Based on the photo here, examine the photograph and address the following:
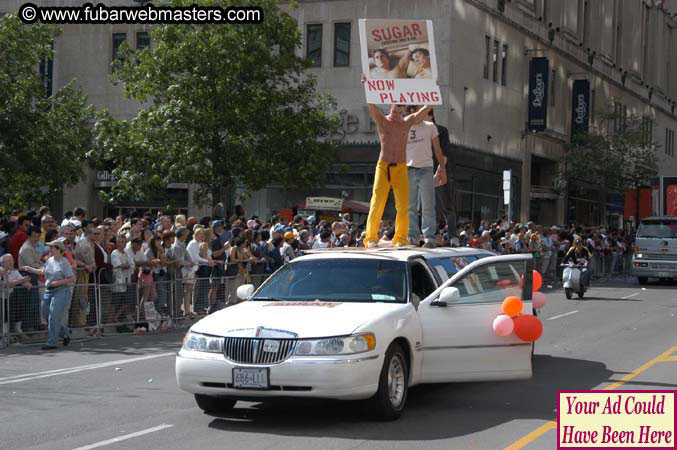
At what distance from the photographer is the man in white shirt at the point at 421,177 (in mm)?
13742

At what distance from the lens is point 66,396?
11547 mm

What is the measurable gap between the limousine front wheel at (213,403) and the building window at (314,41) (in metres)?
31.8

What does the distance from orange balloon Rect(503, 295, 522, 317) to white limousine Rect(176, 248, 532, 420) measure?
89 millimetres

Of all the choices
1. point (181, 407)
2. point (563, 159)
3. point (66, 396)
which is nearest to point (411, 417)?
point (181, 407)

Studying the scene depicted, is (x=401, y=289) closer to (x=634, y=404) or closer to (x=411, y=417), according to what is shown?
(x=411, y=417)

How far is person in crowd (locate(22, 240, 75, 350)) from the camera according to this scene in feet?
51.9

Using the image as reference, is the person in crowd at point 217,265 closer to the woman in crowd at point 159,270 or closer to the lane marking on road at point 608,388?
the woman in crowd at point 159,270

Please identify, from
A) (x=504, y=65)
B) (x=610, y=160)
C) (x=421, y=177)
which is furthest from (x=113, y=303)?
(x=610, y=160)

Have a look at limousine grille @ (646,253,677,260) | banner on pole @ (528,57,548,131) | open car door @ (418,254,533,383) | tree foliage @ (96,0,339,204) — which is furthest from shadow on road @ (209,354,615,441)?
banner on pole @ (528,57,548,131)

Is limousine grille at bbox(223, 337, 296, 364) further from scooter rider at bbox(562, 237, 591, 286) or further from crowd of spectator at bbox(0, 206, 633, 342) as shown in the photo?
scooter rider at bbox(562, 237, 591, 286)

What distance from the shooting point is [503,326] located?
1072 cm

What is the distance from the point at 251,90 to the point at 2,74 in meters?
6.73

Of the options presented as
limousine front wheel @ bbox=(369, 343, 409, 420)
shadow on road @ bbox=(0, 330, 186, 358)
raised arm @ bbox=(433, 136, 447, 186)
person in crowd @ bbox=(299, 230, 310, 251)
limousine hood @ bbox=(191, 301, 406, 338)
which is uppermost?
raised arm @ bbox=(433, 136, 447, 186)

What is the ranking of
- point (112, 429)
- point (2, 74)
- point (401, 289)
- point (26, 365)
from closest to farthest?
point (112, 429), point (401, 289), point (26, 365), point (2, 74)
